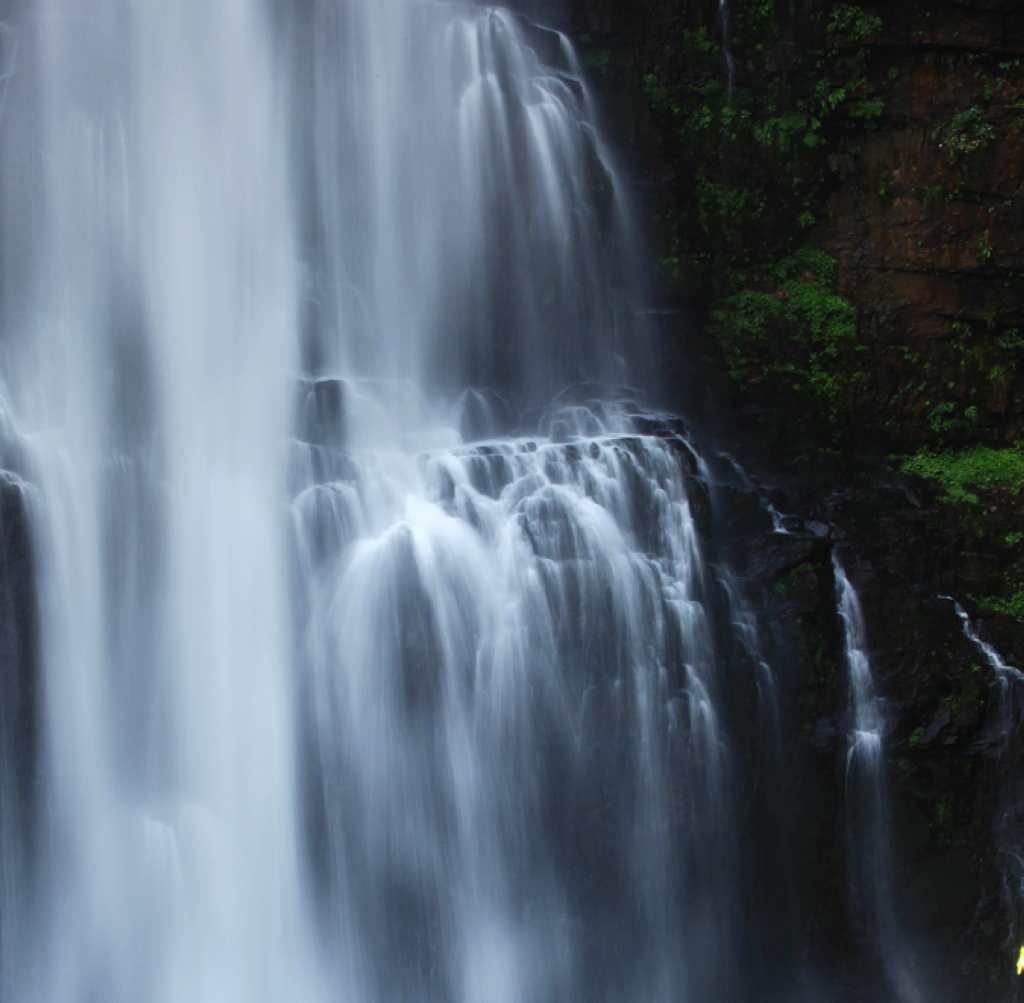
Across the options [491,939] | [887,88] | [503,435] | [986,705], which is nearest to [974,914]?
[986,705]

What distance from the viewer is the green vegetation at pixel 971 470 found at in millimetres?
12250

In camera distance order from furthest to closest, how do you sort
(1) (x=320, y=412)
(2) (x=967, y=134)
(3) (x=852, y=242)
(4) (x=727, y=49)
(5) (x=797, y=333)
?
(4) (x=727, y=49) < (3) (x=852, y=242) < (5) (x=797, y=333) < (2) (x=967, y=134) < (1) (x=320, y=412)

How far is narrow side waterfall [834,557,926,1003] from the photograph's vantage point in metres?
10.9

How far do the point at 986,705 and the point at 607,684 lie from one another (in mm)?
3801

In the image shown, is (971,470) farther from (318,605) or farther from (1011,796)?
(318,605)

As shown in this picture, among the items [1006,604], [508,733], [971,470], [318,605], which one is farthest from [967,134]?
[318,605]

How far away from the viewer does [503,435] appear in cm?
1202

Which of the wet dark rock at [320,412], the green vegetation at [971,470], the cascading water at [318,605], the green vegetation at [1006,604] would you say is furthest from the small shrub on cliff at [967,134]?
the wet dark rock at [320,412]

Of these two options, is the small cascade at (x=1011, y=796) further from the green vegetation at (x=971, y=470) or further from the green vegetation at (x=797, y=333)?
the green vegetation at (x=797, y=333)

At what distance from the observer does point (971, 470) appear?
12508mm

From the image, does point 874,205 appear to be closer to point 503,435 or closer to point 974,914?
point 503,435

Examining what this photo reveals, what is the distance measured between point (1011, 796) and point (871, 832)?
1430mm

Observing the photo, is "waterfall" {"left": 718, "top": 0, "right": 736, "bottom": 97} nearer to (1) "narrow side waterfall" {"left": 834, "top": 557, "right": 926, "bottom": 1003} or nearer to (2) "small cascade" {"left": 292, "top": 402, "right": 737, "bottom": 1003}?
(2) "small cascade" {"left": 292, "top": 402, "right": 737, "bottom": 1003}

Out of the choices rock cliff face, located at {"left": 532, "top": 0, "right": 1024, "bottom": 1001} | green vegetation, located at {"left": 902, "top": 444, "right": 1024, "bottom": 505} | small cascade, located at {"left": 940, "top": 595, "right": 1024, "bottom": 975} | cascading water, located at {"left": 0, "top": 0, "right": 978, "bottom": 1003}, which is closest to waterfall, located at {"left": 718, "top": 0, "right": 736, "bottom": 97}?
rock cliff face, located at {"left": 532, "top": 0, "right": 1024, "bottom": 1001}
